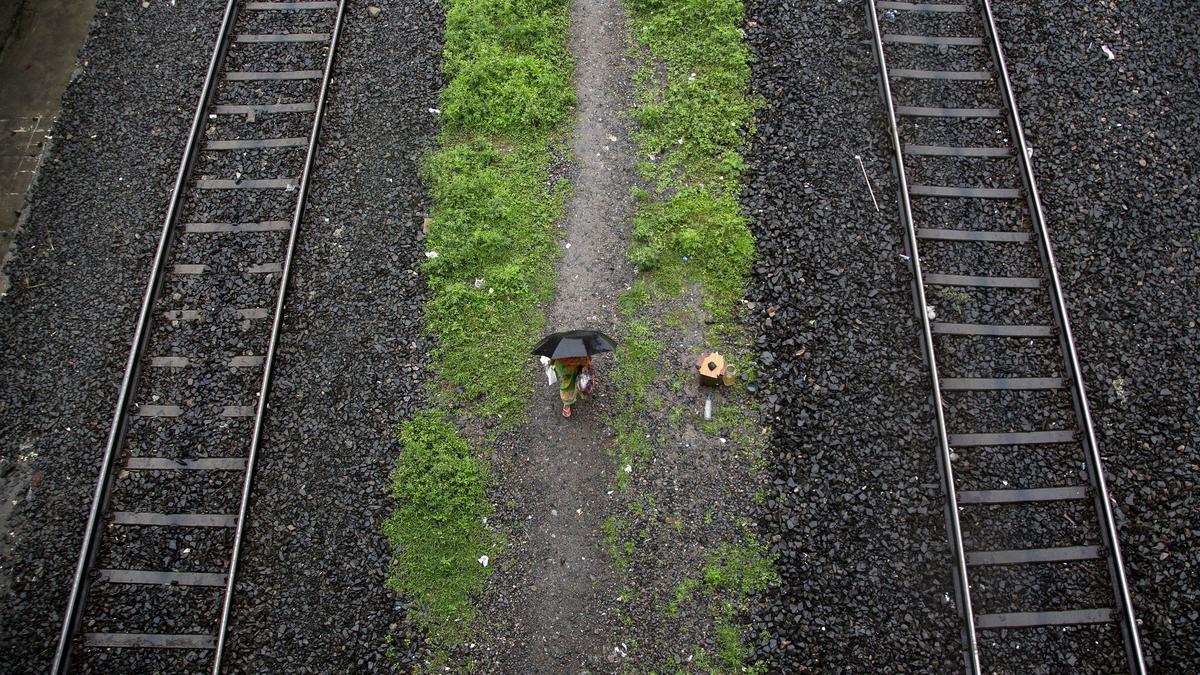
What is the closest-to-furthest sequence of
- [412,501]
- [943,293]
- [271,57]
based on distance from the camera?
[412,501] < [943,293] < [271,57]

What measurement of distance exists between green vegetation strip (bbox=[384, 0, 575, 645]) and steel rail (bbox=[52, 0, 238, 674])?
3.01 meters

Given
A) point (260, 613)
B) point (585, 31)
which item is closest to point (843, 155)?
point (585, 31)

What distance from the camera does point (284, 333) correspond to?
9695 millimetres

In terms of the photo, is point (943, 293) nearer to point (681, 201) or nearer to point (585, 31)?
point (681, 201)

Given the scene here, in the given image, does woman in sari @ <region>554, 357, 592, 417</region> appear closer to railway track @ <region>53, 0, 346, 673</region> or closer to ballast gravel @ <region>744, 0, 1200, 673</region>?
ballast gravel @ <region>744, 0, 1200, 673</region>

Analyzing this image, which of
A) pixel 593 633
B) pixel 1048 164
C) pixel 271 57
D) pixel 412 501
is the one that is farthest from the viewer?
pixel 271 57

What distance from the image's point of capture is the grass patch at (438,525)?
27.8 ft

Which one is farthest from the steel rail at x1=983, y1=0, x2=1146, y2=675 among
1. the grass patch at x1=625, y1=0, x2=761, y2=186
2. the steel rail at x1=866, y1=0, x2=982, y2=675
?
the grass patch at x1=625, y1=0, x2=761, y2=186

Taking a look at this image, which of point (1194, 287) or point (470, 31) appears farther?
point (470, 31)

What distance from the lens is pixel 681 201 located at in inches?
415

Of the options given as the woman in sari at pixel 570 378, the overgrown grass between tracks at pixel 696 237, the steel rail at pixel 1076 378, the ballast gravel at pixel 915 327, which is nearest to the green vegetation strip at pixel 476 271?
the woman in sari at pixel 570 378

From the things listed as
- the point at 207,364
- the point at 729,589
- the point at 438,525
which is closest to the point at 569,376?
the point at 438,525

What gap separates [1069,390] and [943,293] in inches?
67.5

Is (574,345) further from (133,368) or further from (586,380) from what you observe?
(133,368)
